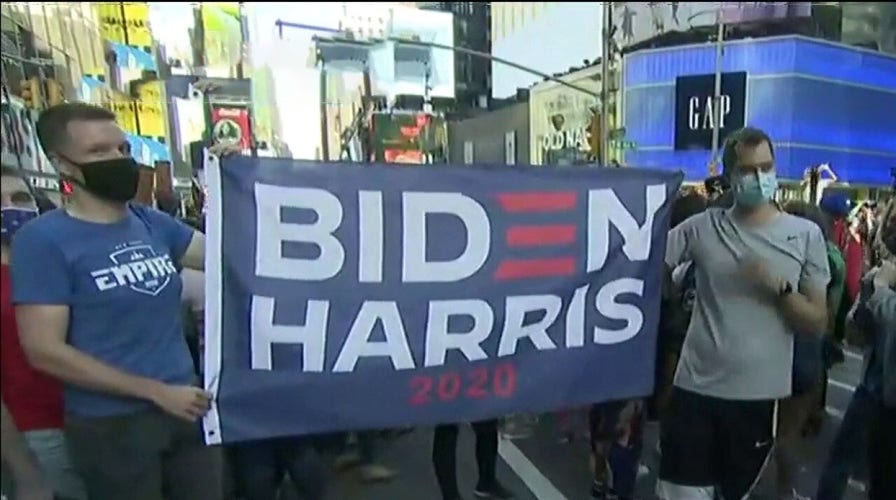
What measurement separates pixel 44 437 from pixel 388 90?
151 centimetres

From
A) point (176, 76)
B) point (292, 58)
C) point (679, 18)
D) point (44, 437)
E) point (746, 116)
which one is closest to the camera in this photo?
point (44, 437)

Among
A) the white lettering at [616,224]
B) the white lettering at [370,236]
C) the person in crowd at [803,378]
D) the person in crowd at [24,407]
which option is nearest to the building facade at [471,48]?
the white lettering at [616,224]

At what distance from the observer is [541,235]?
2.16 m

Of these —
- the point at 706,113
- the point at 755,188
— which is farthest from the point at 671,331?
the point at 706,113

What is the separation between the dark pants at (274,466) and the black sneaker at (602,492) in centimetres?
134

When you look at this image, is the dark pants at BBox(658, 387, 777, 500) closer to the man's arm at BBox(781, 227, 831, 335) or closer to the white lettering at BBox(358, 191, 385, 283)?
the man's arm at BBox(781, 227, 831, 335)

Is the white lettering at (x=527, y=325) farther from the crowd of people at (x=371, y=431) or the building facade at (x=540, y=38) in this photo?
the building facade at (x=540, y=38)

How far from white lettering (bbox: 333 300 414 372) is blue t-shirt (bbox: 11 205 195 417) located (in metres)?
0.38

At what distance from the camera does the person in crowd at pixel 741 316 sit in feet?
7.02

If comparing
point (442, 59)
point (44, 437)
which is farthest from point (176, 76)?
point (44, 437)

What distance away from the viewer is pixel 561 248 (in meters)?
2.18

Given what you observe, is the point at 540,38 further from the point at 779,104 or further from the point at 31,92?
the point at 31,92

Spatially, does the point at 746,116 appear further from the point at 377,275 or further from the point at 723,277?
the point at 377,275

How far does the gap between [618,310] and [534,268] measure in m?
0.30
